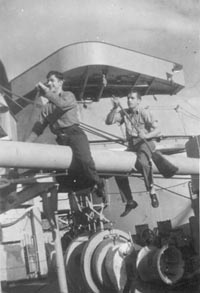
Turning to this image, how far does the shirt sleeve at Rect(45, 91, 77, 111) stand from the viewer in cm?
491

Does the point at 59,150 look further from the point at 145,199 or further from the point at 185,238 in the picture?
the point at 145,199

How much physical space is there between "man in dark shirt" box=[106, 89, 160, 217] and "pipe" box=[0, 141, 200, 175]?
0.17 m

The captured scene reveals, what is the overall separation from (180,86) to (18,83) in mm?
8467

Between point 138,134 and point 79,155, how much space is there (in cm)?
134

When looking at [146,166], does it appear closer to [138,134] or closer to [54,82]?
[138,134]

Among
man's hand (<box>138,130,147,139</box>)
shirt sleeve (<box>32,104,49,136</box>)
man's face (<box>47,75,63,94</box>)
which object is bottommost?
man's hand (<box>138,130,147,139</box>)

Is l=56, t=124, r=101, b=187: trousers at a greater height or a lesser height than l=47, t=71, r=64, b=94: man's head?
lesser

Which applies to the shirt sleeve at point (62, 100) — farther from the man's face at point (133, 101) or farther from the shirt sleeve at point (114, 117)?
the man's face at point (133, 101)

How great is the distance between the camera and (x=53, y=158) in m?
4.65

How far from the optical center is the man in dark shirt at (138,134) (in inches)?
222

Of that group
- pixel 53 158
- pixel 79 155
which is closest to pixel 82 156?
pixel 79 155

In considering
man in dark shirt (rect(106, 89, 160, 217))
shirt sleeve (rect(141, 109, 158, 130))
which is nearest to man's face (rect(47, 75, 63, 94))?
man in dark shirt (rect(106, 89, 160, 217))

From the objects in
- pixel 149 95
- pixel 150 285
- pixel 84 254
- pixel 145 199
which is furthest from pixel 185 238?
pixel 149 95

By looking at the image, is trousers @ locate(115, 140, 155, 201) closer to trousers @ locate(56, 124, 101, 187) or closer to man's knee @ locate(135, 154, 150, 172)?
man's knee @ locate(135, 154, 150, 172)
